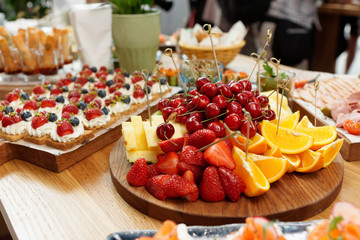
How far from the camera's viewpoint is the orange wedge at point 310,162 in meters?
1.21

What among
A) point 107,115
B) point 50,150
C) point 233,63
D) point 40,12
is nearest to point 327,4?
point 233,63

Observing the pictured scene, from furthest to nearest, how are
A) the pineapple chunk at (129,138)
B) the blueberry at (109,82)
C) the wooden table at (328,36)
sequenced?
1. the wooden table at (328,36)
2. the blueberry at (109,82)
3. the pineapple chunk at (129,138)

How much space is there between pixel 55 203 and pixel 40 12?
4.20 meters

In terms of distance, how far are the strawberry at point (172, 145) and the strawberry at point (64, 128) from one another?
1.48ft

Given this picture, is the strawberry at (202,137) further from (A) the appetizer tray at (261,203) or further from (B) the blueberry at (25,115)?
(B) the blueberry at (25,115)

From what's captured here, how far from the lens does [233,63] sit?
2.74m

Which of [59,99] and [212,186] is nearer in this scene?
[212,186]

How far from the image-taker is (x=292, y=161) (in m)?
1.23

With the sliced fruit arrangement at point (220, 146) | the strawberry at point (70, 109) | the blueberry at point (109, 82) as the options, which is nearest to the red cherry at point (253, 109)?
the sliced fruit arrangement at point (220, 146)

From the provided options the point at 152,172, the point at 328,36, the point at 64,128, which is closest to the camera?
the point at 152,172

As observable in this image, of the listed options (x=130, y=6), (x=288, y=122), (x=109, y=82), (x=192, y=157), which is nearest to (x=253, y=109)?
(x=288, y=122)

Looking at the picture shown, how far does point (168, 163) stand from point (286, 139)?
1.49ft

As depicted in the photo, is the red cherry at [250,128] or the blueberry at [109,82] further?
the blueberry at [109,82]

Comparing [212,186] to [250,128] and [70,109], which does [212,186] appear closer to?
[250,128]
